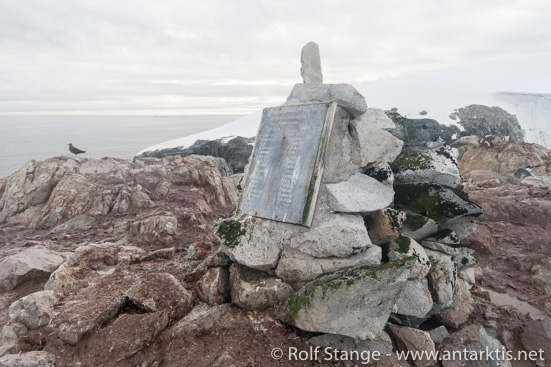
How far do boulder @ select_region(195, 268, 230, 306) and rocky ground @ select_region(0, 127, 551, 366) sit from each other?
19 millimetres

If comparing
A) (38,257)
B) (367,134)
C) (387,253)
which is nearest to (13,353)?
(38,257)

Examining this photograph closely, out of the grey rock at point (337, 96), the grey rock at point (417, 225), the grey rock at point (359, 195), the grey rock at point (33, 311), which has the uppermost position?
the grey rock at point (337, 96)

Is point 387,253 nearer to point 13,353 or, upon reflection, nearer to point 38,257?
point 13,353

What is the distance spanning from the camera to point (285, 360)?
4.13m

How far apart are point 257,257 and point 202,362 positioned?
1.55 meters

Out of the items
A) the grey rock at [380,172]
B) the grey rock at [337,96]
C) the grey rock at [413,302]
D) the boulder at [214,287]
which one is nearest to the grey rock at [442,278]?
the grey rock at [413,302]

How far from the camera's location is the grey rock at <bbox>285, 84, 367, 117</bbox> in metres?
5.42

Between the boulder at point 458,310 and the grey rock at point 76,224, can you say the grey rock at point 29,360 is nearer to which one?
the boulder at point 458,310

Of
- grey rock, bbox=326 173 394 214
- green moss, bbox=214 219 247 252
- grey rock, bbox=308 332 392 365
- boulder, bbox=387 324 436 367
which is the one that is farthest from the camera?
green moss, bbox=214 219 247 252

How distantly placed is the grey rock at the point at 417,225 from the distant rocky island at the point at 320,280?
0.08 feet

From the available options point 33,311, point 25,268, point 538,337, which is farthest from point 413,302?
point 25,268

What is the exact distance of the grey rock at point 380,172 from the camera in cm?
556

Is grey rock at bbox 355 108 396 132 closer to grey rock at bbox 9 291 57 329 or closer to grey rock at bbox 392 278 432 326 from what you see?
grey rock at bbox 392 278 432 326

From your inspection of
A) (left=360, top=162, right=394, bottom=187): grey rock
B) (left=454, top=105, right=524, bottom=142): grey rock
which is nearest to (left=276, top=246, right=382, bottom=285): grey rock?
(left=360, top=162, right=394, bottom=187): grey rock
